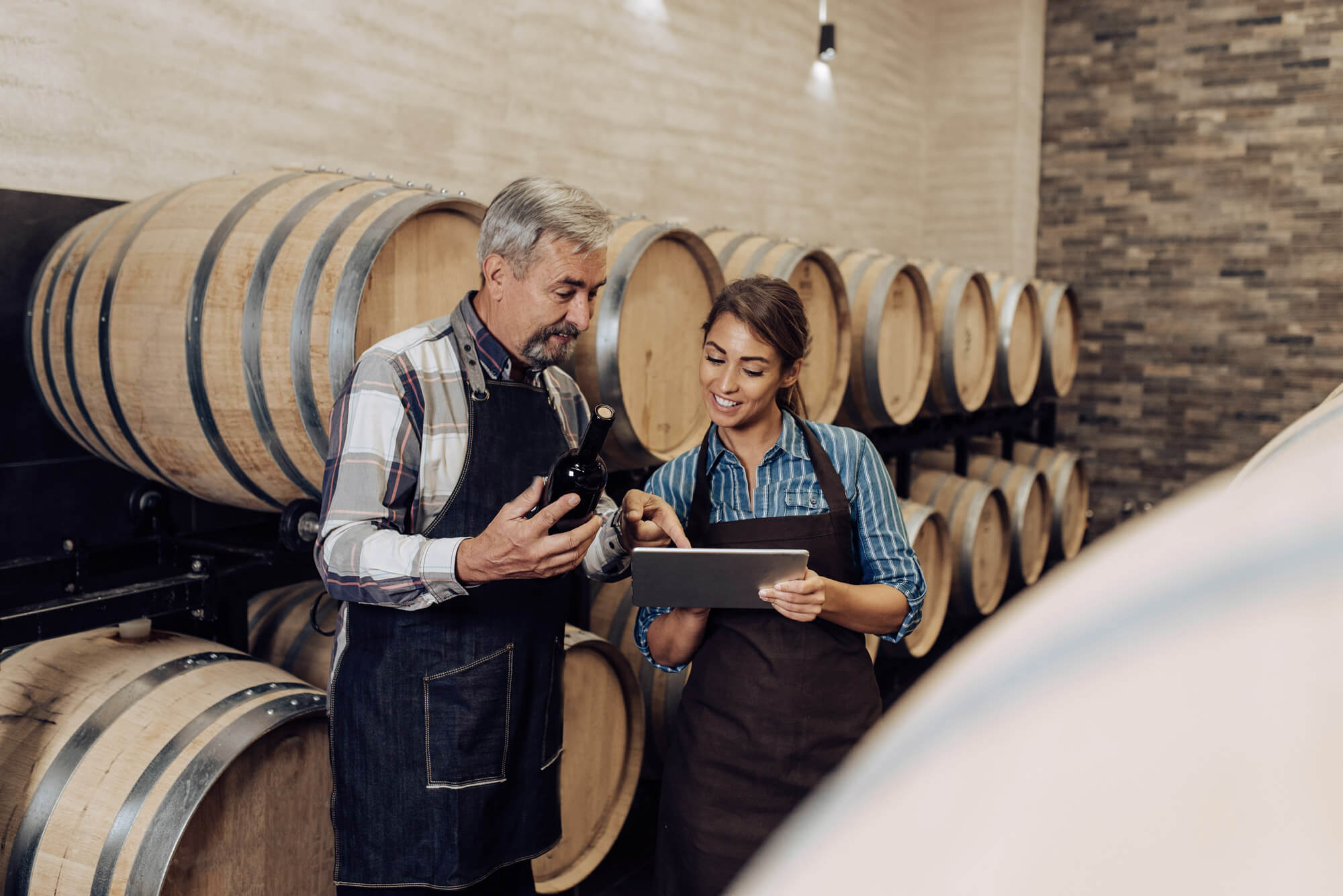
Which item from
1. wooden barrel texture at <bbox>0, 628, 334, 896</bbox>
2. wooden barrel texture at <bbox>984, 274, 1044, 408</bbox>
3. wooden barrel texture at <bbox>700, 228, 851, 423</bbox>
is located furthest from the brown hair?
wooden barrel texture at <bbox>984, 274, 1044, 408</bbox>

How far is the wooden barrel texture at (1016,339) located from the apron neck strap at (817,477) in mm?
3468

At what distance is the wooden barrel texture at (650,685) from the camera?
297 cm

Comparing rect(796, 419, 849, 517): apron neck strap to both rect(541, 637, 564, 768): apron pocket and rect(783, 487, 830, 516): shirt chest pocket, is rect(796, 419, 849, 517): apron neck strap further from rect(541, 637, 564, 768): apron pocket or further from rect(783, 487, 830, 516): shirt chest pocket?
rect(541, 637, 564, 768): apron pocket

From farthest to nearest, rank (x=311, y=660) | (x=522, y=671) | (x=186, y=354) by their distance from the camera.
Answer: (x=311, y=660) < (x=186, y=354) < (x=522, y=671)

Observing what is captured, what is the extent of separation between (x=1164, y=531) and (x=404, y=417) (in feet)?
5.17

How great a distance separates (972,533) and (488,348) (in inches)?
143

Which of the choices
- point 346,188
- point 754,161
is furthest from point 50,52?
point 754,161

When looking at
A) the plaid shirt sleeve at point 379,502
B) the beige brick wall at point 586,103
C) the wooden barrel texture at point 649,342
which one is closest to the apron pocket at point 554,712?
the plaid shirt sleeve at point 379,502

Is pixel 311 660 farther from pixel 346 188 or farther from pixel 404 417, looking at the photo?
pixel 346 188

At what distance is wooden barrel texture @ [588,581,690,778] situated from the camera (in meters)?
2.97

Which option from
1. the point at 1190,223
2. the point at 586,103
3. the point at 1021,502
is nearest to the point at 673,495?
the point at 586,103

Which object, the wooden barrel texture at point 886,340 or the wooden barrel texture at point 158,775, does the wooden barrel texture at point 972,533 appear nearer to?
the wooden barrel texture at point 886,340

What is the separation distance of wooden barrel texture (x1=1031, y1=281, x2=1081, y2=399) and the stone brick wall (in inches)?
42.1

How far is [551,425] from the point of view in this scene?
188 centimetres
